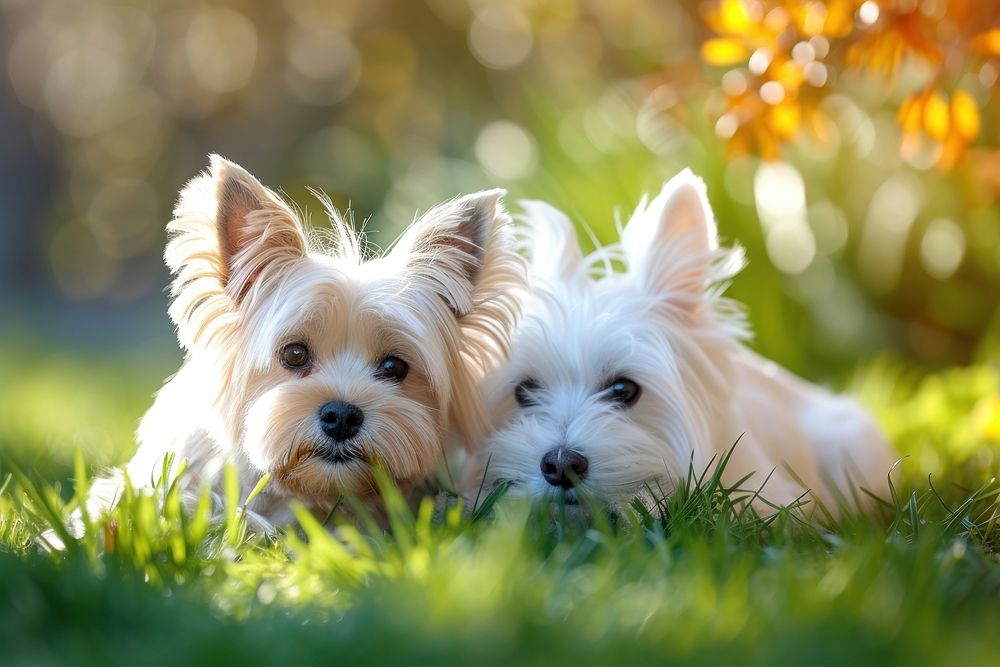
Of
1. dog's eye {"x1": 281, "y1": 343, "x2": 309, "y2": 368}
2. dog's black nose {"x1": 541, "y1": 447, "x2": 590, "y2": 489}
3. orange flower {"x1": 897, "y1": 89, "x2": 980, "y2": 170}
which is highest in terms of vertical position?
orange flower {"x1": 897, "y1": 89, "x2": 980, "y2": 170}

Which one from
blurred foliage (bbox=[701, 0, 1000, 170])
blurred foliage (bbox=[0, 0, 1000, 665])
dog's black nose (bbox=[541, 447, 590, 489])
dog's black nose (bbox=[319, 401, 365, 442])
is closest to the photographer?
blurred foliage (bbox=[0, 0, 1000, 665])

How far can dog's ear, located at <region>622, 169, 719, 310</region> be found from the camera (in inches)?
125

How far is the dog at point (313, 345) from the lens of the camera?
2.67 metres

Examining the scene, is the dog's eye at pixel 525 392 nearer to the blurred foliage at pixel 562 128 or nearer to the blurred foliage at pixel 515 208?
the blurred foliage at pixel 515 208

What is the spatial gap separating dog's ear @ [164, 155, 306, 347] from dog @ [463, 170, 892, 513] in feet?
2.49

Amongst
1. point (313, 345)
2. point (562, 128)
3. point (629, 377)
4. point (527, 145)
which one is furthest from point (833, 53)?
point (527, 145)

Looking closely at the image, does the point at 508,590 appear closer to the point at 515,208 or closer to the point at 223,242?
the point at 223,242

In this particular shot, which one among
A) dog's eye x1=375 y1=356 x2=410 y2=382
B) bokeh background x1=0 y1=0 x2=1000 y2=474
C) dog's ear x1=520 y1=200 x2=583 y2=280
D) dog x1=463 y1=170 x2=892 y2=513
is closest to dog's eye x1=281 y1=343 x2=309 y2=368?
dog's eye x1=375 y1=356 x2=410 y2=382

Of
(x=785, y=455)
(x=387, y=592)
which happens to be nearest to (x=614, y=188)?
(x=785, y=455)

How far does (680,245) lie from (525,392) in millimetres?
640

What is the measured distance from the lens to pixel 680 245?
3205 millimetres

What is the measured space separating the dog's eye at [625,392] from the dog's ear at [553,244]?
0.39 m

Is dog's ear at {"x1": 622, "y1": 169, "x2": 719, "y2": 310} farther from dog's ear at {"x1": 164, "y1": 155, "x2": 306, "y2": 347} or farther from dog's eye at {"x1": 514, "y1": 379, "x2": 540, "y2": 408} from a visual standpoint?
dog's ear at {"x1": 164, "y1": 155, "x2": 306, "y2": 347}

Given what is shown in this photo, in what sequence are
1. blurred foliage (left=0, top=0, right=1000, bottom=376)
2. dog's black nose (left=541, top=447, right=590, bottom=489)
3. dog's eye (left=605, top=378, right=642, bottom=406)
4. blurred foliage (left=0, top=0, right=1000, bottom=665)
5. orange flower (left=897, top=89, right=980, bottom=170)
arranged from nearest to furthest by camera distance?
blurred foliage (left=0, top=0, right=1000, bottom=665), dog's black nose (left=541, top=447, right=590, bottom=489), dog's eye (left=605, top=378, right=642, bottom=406), orange flower (left=897, top=89, right=980, bottom=170), blurred foliage (left=0, top=0, right=1000, bottom=376)
